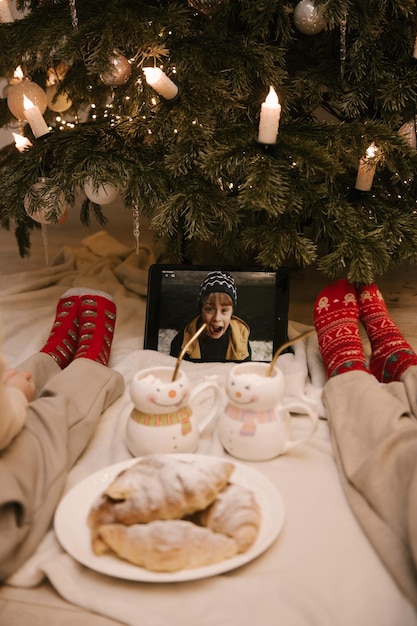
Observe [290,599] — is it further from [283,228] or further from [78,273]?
[78,273]

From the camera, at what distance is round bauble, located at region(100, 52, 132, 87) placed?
1292 mm

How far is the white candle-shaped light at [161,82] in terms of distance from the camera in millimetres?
1235

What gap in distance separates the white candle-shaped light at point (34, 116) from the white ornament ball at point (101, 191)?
180 mm

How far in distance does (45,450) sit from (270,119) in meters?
0.69

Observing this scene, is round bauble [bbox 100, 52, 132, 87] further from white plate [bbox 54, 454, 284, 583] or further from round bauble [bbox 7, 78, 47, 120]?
white plate [bbox 54, 454, 284, 583]

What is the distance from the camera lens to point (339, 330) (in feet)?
4.43

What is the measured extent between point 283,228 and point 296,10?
429mm

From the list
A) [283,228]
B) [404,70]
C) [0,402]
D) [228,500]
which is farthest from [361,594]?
[404,70]

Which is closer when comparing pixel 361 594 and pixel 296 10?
pixel 361 594

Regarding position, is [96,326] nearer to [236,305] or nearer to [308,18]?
[236,305]

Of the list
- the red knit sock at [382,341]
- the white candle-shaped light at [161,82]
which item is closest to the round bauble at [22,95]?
the white candle-shaped light at [161,82]

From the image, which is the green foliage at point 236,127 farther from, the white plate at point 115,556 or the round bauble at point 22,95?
the white plate at point 115,556

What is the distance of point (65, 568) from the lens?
778 mm

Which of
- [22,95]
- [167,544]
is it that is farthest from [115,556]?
[22,95]
